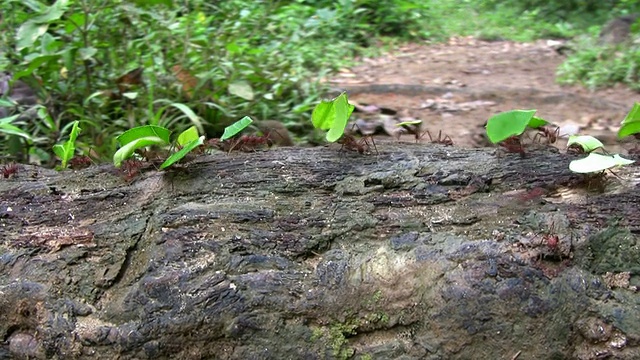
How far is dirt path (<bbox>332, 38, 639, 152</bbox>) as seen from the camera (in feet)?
12.8

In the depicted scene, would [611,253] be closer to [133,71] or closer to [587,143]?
[587,143]

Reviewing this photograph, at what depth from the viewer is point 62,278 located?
1.33m

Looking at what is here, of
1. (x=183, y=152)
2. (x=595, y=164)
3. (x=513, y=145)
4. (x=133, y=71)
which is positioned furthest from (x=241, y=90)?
(x=595, y=164)

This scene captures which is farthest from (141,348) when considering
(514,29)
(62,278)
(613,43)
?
(514,29)

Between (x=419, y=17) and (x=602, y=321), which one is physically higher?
(x=602, y=321)

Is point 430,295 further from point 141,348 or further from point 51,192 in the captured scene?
point 51,192

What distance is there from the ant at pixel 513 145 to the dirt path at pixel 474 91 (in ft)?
5.31

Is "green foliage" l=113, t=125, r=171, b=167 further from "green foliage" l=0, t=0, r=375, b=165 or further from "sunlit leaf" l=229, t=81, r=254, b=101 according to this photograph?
"sunlit leaf" l=229, t=81, r=254, b=101

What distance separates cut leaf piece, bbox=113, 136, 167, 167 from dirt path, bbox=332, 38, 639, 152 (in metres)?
2.00

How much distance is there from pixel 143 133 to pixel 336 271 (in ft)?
2.19

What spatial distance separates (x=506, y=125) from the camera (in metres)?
1.48

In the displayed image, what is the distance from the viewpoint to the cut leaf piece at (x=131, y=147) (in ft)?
5.10

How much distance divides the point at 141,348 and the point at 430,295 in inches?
22.7

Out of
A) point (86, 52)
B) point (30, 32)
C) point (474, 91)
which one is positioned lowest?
point (474, 91)
